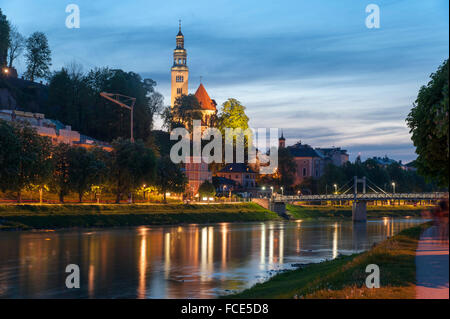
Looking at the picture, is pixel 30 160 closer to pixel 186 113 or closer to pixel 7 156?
pixel 7 156

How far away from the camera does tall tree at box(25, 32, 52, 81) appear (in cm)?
14588

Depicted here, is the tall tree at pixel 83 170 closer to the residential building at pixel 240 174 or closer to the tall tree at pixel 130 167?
the tall tree at pixel 130 167

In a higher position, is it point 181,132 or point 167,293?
point 181,132

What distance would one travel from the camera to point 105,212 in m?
83.8

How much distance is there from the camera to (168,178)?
106062mm

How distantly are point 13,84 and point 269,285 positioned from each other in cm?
12053

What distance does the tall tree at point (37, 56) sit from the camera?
479 ft

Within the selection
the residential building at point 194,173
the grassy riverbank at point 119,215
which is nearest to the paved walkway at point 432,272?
the grassy riverbank at point 119,215

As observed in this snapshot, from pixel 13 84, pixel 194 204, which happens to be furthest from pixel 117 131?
pixel 194 204

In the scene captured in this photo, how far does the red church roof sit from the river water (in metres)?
110

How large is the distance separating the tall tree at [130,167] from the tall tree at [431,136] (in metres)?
62.1

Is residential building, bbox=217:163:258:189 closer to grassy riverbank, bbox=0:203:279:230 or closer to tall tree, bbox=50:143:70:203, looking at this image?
grassy riverbank, bbox=0:203:279:230
